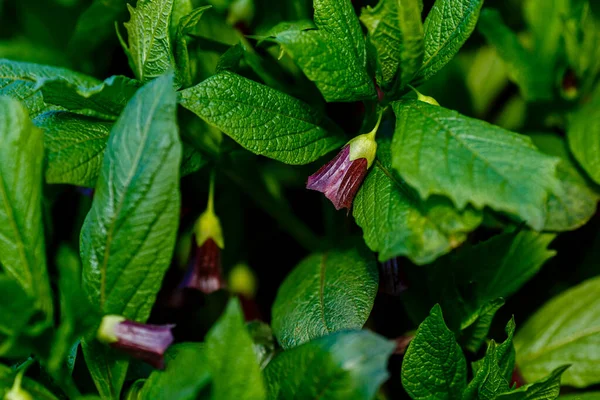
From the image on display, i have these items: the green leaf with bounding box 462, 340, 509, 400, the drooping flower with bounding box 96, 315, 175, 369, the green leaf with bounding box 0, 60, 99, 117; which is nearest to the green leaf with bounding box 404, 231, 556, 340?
the green leaf with bounding box 462, 340, 509, 400

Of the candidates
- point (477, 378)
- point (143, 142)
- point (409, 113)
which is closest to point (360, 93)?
point (409, 113)

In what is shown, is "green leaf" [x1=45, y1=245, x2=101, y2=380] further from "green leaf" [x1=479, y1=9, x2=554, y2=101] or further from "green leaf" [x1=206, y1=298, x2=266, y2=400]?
"green leaf" [x1=479, y1=9, x2=554, y2=101]

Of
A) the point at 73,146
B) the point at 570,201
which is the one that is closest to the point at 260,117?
the point at 73,146

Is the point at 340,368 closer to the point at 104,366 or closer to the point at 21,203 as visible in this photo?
the point at 104,366

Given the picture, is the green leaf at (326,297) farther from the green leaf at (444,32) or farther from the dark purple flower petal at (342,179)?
the green leaf at (444,32)

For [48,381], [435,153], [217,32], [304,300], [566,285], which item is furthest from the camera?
[566,285]

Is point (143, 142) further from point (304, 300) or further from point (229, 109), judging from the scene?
point (304, 300)
